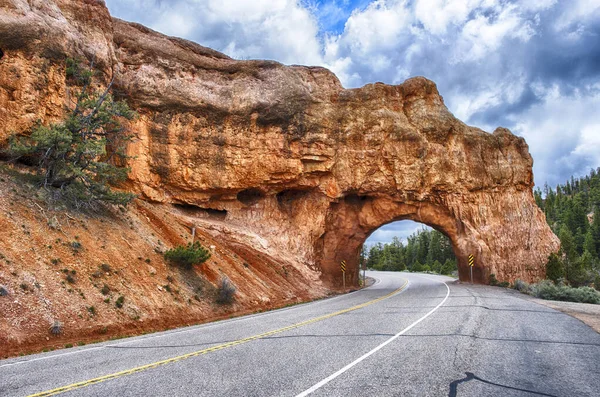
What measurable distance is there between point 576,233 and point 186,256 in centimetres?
8186

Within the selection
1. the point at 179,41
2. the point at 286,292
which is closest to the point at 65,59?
the point at 179,41

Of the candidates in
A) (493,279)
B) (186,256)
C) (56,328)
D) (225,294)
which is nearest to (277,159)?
(186,256)

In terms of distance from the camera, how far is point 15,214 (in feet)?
47.1

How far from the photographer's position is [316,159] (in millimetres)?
31453

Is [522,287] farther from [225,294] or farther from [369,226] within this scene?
[225,294]

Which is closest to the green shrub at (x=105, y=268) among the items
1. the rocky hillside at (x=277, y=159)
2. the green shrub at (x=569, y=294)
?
the rocky hillside at (x=277, y=159)

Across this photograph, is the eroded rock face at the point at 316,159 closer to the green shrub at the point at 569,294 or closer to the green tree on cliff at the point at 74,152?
the green tree on cliff at the point at 74,152

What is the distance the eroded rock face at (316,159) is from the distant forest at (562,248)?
12.8m

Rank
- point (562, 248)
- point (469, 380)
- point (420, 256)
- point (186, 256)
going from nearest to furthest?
point (469, 380) → point (186, 256) → point (562, 248) → point (420, 256)

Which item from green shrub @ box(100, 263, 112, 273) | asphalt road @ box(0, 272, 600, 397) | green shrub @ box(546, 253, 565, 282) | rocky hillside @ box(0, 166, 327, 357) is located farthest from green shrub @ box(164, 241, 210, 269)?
green shrub @ box(546, 253, 565, 282)

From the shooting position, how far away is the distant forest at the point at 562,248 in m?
45.1

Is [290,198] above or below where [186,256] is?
above

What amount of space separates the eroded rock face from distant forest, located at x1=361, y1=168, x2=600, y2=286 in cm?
1278

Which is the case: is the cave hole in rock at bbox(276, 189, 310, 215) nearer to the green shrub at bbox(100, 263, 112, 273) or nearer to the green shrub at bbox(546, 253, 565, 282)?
the green shrub at bbox(100, 263, 112, 273)
